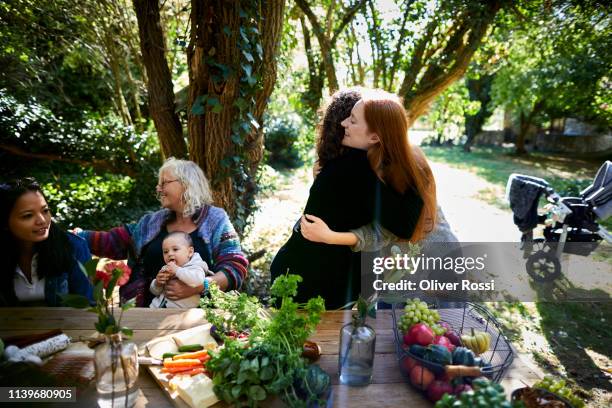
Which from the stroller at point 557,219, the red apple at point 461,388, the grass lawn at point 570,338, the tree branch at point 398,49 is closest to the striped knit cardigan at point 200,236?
the red apple at point 461,388

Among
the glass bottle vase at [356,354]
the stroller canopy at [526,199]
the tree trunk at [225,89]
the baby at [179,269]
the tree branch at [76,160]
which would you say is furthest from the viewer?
the tree branch at [76,160]

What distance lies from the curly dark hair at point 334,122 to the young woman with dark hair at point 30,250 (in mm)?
1381

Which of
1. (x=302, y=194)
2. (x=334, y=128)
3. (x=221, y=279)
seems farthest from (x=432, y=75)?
(x=302, y=194)

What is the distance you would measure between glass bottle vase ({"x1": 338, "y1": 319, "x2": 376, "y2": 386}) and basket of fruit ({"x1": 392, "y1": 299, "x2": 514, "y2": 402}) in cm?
12

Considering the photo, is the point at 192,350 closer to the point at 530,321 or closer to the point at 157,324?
the point at 157,324

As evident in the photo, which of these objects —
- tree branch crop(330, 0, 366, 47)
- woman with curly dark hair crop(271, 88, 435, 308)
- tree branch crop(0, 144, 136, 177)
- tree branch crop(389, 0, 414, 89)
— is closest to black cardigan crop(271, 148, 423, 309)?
woman with curly dark hair crop(271, 88, 435, 308)

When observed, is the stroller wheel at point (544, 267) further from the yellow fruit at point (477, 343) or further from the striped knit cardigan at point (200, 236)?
the yellow fruit at point (477, 343)

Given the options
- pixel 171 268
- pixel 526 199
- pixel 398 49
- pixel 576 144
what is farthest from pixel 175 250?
pixel 576 144

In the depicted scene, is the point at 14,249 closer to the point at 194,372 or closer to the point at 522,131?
the point at 194,372

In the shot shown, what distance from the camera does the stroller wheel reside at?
4.85 metres

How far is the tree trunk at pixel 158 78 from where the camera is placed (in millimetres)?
2746

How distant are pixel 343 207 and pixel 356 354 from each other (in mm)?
757

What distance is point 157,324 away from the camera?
1.66 meters

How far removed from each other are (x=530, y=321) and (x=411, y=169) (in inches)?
125
